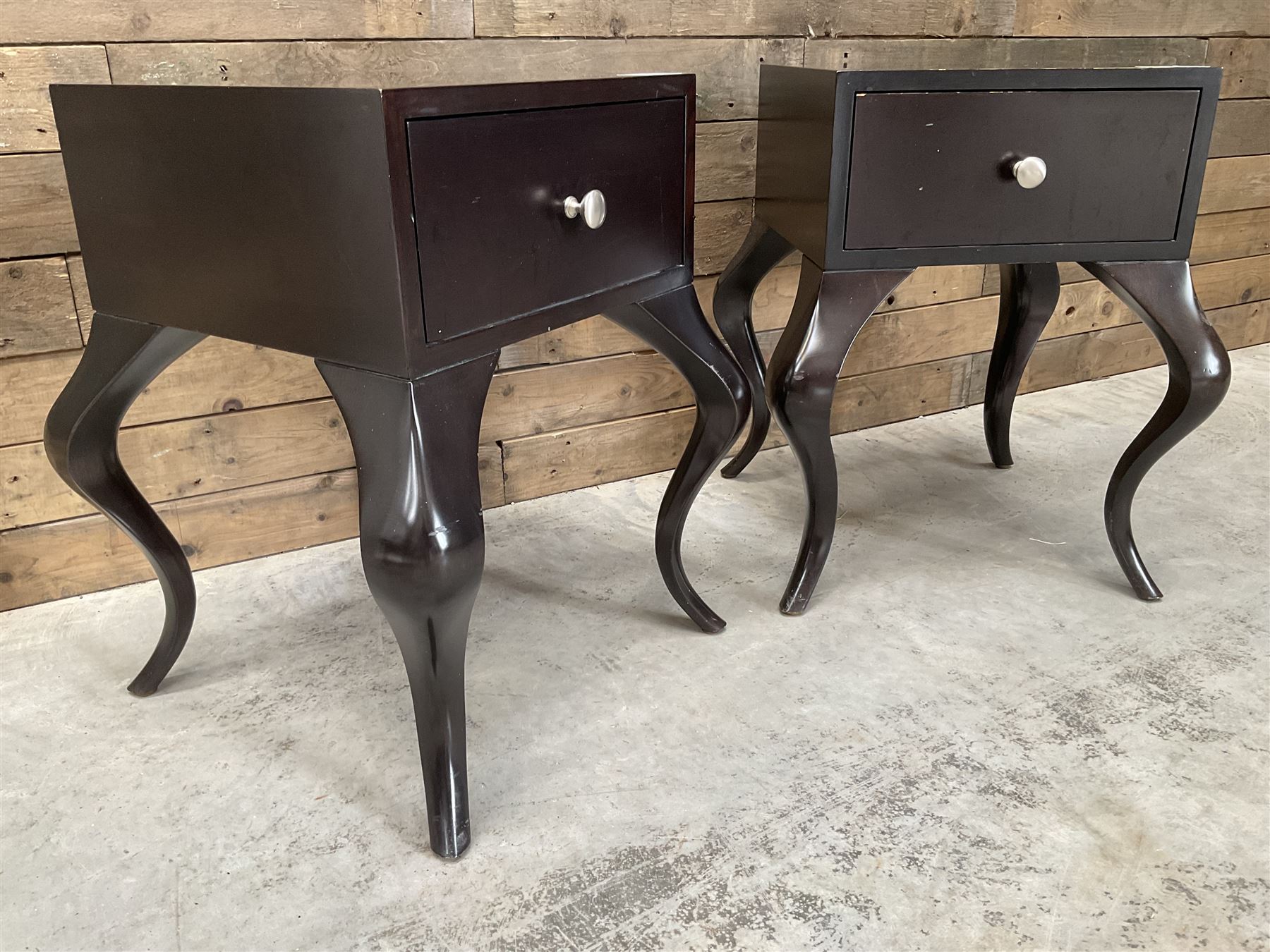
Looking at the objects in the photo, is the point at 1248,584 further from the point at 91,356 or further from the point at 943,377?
the point at 91,356

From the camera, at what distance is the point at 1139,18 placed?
181 centimetres

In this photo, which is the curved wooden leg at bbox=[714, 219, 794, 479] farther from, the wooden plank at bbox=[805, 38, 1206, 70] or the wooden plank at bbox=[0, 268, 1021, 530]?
the wooden plank at bbox=[805, 38, 1206, 70]

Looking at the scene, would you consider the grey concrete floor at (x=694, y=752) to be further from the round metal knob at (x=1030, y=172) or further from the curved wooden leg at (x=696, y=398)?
the round metal knob at (x=1030, y=172)

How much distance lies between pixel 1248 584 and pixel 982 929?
787 millimetres

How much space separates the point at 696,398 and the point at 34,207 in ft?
2.64

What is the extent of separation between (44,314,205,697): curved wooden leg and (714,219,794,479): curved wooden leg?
2.64ft

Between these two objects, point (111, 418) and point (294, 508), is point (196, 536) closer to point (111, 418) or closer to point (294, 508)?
point (294, 508)

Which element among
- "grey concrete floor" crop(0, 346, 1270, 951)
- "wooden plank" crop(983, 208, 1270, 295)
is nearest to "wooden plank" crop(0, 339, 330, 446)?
"grey concrete floor" crop(0, 346, 1270, 951)

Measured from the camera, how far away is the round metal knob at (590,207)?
2.71ft

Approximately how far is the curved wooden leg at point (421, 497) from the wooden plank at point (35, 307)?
61 cm

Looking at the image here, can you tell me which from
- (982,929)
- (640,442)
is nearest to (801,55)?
(640,442)

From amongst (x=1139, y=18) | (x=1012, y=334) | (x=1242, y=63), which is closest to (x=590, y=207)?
(x=1012, y=334)

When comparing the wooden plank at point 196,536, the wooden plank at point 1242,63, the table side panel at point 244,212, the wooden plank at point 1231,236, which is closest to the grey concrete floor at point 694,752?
the wooden plank at point 196,536

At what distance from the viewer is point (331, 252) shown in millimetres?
734
